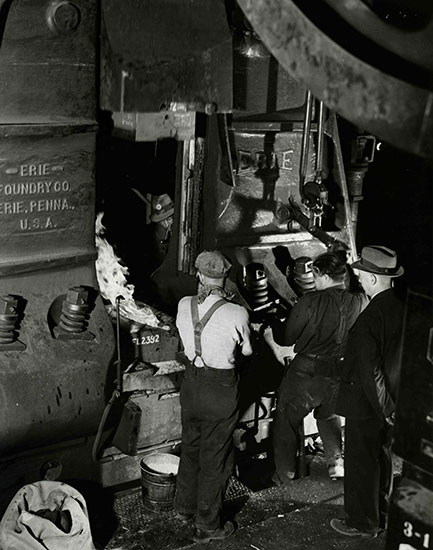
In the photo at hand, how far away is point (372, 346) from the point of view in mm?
5309

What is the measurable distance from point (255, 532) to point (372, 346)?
1643 millimetres

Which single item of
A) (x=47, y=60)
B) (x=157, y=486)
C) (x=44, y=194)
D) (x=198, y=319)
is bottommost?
(x=157, y=486)

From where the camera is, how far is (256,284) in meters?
6.71

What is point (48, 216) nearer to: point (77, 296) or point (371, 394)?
point (77, 296)

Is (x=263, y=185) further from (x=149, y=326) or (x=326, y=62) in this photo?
(x=326, y=62)

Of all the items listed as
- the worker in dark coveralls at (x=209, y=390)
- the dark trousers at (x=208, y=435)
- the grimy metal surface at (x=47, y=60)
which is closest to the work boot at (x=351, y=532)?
the worker in dark coveralls at (x=209, y=390)

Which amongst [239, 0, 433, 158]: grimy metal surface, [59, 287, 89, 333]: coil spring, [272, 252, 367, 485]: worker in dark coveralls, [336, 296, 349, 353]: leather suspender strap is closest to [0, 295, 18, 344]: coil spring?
[59, 287, 89, 333]: coil spring

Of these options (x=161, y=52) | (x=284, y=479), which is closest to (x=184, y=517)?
(x=284, y=479)

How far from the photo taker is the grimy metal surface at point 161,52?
478cm

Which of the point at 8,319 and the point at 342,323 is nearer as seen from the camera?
the point at 8,319

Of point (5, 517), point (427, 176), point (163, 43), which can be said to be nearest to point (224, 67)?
point (163, 43)

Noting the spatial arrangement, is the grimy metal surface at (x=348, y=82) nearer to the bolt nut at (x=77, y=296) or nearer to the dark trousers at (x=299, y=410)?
the bolt nut at (x=77, y=296)

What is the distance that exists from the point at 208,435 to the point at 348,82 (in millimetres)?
4072

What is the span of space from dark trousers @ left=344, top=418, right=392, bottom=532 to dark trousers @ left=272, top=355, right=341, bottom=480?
0.74m
